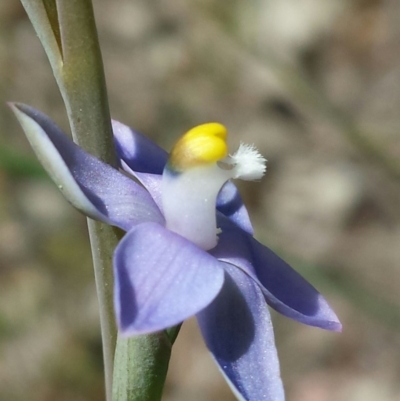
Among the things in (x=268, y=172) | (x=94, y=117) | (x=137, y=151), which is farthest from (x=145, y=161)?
(x=268, y=172)

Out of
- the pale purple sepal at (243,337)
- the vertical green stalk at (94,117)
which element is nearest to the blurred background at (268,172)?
the vertical green stalk at (94,117)

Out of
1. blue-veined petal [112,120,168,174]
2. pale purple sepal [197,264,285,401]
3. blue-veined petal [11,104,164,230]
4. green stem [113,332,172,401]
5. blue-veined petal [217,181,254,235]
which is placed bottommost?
green stem [113,332,172,401]

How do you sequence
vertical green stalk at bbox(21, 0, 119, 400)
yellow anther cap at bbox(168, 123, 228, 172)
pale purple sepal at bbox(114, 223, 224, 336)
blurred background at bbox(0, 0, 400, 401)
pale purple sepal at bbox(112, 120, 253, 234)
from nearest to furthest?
pale purple sepal at bbox(114, 223, 224, 336), vertical green stalk at bbox(21, 0, 119, 400), yellow anther cap at bbox(168, 123, 228, 172), pale purple sepal at bbox(112, 120, 253, 234), blurred background at bbox(0, 0, 400, 401)

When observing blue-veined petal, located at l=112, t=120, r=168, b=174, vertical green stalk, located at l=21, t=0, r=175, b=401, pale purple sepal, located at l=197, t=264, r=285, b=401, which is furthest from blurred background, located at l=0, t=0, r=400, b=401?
pale purple sepal, located at l=197, t=264, r=285, b=401

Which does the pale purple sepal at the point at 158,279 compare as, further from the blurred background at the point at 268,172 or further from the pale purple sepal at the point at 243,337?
the blurred background at the point at 268,172

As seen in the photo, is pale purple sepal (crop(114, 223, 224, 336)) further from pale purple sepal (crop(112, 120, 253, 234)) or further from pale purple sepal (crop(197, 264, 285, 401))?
pale purple sepal (crop(112, 120, 253, 234))

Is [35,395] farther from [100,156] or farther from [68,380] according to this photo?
[100,156]

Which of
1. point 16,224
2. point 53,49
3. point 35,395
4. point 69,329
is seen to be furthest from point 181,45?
point 53,49
